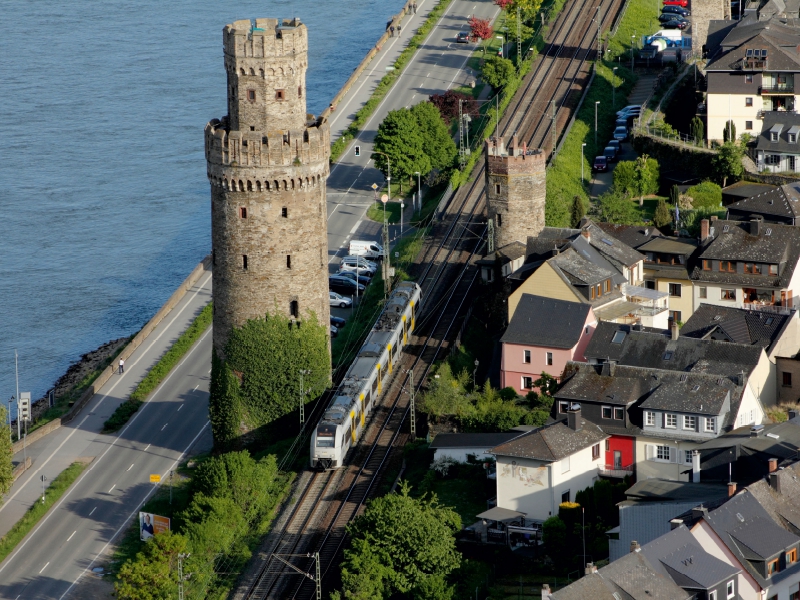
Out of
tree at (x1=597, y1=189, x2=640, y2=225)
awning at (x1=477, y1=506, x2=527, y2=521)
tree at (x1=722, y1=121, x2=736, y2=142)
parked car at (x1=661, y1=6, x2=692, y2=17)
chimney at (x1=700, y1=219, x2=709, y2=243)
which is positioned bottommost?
awning at (x1=477, y1=506, x2=527, y2=521)

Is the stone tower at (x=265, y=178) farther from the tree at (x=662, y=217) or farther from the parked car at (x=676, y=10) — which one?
the parked car at (x=676, y=10)

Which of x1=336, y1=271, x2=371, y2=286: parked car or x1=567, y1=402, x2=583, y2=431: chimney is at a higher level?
x1=567, y1=402, x2=583, y2=431: chimney

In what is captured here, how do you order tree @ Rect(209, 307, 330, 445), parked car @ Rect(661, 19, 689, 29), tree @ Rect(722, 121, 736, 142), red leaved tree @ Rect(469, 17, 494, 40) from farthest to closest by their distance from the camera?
red leaved tree @ Rect(469, 17, 494, 40) < parked car @ Rect(661, 19, 689, 29) < tree @ Rect(722, 121, 736, 142) < tree @ Rect(209, 307, 330, 445)

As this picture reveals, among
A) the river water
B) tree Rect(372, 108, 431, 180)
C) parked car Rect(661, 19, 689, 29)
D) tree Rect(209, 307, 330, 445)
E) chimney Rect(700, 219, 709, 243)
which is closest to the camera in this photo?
tree Rect(209, 307, 330, 445)

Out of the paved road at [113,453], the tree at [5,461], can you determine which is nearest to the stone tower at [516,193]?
the paved road at [113,453]

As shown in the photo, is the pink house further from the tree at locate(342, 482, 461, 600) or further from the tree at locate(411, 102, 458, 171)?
the tree at locate(411, 102, 458, 171)

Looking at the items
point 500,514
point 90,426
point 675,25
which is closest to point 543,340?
point 500,514

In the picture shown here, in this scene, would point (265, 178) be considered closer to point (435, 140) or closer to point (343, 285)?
point (343, 285)

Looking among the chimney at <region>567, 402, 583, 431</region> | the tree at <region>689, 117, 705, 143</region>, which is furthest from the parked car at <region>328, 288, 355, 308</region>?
the chimney at <region>567, 402, 583, 431</region>

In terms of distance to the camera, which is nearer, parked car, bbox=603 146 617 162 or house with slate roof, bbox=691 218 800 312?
house with slate roof, bbox=691 218 800 312
